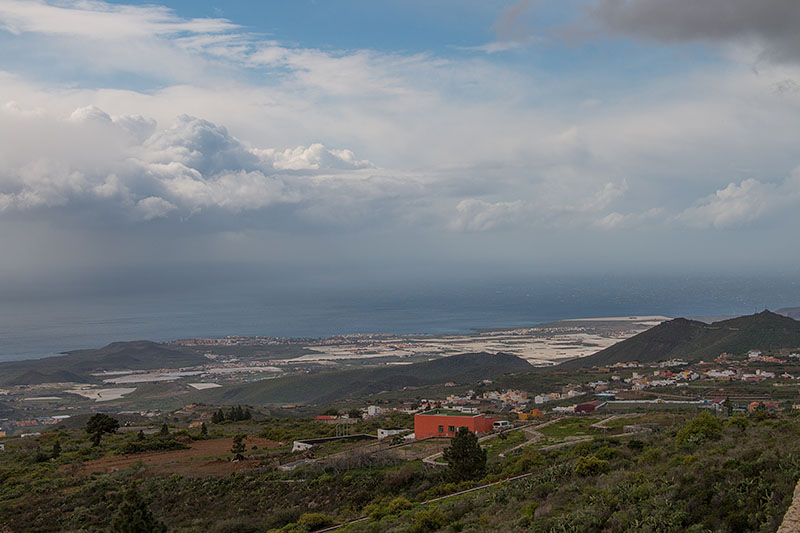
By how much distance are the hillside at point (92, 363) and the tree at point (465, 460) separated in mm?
97193

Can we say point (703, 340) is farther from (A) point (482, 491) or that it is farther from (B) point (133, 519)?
(B) point (133, 519)

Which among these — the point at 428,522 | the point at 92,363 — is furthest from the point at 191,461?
the point at 92,363

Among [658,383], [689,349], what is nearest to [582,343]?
[689,349]

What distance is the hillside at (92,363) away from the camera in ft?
330

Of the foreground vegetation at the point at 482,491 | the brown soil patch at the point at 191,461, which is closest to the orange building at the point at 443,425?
the foreground vegetation at the point at 482,491

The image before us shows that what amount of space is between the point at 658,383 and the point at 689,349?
27545mm

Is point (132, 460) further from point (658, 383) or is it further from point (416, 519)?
point (658, 383)

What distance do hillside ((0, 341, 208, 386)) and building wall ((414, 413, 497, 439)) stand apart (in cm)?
8864

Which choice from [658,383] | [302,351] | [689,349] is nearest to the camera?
[658,383]

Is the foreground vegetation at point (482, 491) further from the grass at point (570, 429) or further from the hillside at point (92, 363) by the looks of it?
the hillside at point (92, 363)

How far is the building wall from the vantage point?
28.3 metres

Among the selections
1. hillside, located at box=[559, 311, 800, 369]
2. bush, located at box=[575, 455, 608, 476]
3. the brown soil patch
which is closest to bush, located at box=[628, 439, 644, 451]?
bush, located at box=[575, 455, 608, 476]

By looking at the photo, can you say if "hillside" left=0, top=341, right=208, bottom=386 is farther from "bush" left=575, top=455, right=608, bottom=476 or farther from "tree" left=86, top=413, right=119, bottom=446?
"bush" left=575, top=455, right=608, bottom=476

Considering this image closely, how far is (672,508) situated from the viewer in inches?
370
